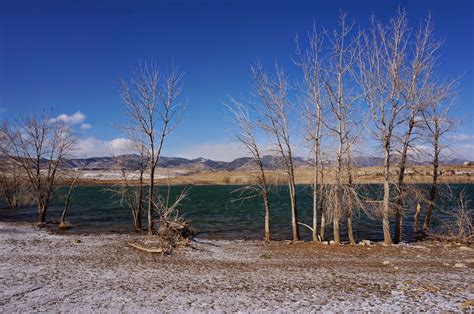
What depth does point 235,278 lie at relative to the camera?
11828 mm

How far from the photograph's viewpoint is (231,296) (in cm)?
980

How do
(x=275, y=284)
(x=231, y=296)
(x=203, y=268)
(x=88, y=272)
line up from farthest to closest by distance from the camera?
(x=203, y=268), (x=88, y=272), (x=275, y=284), (x=231, y=296)

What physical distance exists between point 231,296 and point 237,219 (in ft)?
90.7

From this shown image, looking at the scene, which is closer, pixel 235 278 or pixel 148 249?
pixel 235 278

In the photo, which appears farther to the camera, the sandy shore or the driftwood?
the driftwood

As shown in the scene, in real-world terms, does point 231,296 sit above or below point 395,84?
below

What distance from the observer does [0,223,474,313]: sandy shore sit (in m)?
9.11

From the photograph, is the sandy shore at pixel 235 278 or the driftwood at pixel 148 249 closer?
the sandy shore at pixel 235 278

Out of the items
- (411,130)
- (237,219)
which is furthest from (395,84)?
A: (237,219)

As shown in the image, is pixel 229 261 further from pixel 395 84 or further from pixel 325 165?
pixel 395 84

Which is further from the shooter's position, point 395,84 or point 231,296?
point 395,84

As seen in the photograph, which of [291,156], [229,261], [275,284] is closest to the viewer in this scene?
[275,284]

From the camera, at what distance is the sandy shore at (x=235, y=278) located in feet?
29.9

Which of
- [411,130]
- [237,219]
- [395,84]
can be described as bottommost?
[237,219]
